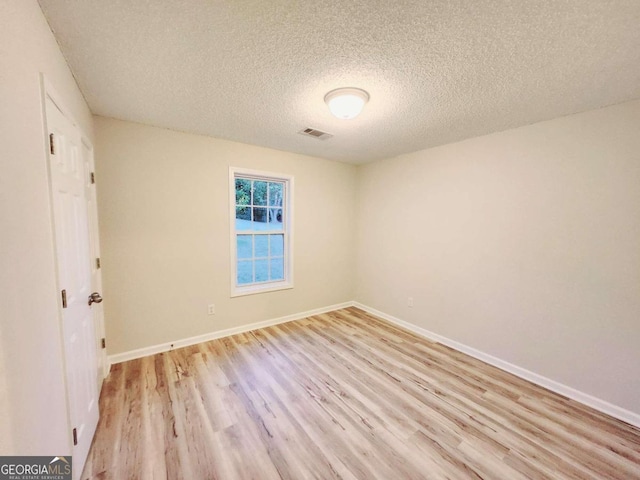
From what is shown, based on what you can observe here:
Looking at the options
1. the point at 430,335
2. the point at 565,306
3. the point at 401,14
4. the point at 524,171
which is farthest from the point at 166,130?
the point at 565,306

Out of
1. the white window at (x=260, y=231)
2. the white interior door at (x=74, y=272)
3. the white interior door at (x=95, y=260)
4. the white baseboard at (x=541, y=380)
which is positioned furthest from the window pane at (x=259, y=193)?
the white baseboard at (x=541, y=380)

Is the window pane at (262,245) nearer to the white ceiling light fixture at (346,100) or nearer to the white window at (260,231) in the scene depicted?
the white window at (260,231)

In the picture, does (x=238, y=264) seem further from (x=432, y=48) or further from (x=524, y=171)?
(x=524, y=171)

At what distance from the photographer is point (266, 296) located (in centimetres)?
349

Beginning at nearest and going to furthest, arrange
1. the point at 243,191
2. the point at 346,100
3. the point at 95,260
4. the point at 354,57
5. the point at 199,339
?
the point at 354,57 < the point at 346,100 < the point at 95,260 < the point at 199,339 < the point at 243,191

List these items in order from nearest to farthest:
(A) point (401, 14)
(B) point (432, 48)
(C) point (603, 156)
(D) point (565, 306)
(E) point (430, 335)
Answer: (A) point (401, 14) → (B) point (432, 48) → (C) point (603, 156) → (D) point (565, 306) → (E) point (430, 335)

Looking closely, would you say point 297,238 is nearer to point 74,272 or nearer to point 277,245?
point 277,245

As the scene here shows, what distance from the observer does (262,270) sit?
3602 mm

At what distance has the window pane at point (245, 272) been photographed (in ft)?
11.2

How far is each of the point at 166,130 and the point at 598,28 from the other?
334cm

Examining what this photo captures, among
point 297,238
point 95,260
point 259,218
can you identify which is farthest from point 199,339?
point 297,238

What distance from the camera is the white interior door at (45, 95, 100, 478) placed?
4.11 ft

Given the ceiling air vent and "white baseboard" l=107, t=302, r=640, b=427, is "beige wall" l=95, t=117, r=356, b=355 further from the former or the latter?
the ceiling air vent

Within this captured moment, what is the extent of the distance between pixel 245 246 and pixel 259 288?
0.61m
